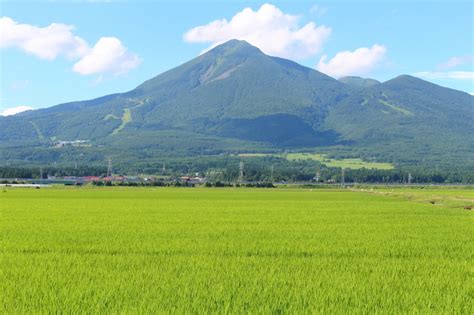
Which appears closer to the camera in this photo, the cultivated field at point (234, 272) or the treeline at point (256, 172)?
the cultivated field at point (234, 272)

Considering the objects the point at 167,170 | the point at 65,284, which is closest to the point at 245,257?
the point at 65,284

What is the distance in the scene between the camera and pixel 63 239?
1664 cm

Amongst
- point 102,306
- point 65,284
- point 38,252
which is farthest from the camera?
point 38,252

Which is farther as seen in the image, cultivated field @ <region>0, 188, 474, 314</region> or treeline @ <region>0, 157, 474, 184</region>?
treeline @ <region>0, 157, 474, 184</region>

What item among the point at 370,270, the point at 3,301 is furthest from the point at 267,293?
the point at 3,301

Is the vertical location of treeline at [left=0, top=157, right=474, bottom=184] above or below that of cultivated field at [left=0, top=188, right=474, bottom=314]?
above

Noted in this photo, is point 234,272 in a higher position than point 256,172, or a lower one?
lower

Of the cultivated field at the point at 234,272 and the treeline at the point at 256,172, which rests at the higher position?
the treeline at the point at 256,172

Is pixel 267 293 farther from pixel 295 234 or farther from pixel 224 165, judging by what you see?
pixel 224 165

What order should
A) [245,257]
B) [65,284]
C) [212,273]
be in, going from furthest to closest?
[245,257] < [212,273] < [65,284]

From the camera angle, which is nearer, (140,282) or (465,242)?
(140,282)

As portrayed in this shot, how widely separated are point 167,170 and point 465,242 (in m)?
164

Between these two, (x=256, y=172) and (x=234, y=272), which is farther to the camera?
(x=256, y=172)

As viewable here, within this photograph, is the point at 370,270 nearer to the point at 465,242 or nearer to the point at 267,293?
the point at 267,293
